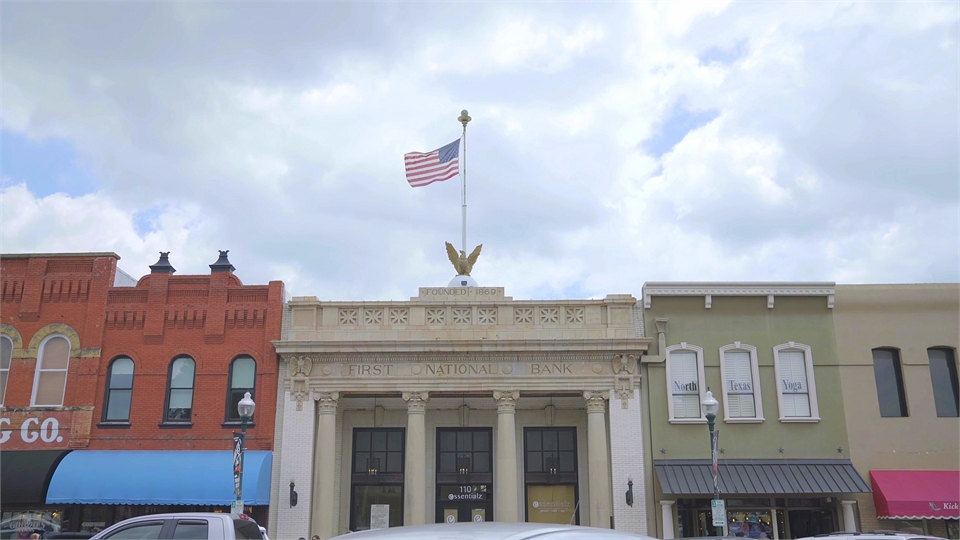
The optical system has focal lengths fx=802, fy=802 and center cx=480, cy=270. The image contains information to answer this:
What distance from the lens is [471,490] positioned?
86.1ft

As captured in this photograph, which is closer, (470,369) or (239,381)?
(470,369)

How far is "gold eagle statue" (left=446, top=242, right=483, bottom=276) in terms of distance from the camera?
1077 inches

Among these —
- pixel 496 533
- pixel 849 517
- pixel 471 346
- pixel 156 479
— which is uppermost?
pixel 471 346

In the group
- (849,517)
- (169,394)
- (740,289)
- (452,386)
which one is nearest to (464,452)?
(452,386)

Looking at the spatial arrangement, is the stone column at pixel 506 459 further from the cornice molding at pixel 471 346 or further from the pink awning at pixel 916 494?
the pink awning at pixel 916 494

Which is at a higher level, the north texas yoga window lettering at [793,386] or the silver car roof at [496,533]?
the north texas yoga window lettering at [793,386]

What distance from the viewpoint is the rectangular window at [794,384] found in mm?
25078

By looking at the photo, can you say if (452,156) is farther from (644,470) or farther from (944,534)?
(944,534)

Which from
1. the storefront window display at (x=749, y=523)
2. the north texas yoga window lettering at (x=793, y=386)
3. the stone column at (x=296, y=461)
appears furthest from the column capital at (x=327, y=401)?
the north texas yoga window lettering at (x=793, y=386)

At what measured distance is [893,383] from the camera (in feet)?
84.0

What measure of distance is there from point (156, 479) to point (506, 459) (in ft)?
33.6

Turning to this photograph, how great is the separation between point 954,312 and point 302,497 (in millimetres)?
21352

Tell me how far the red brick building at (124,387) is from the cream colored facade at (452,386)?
3.53 feet

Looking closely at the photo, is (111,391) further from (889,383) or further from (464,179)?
(889,383)
